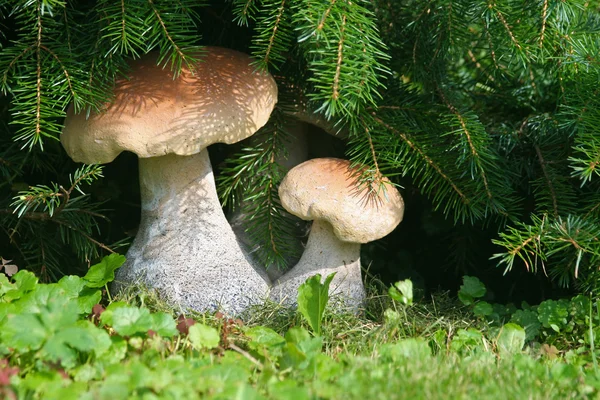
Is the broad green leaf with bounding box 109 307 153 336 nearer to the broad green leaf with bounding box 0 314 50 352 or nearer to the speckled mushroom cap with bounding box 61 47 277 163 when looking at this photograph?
the broad green leaf with bounding box 0 314 50 352

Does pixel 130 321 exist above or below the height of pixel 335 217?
below

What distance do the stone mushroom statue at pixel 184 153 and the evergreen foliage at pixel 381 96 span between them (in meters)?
0.07

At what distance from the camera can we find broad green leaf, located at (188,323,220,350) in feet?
5.26

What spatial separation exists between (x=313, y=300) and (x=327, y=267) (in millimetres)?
209

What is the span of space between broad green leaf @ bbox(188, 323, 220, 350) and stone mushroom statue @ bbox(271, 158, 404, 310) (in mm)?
428

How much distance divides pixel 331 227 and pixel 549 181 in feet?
2.09

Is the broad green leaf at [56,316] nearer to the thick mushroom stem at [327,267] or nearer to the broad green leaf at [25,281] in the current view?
the broad green leaf at [25,281]

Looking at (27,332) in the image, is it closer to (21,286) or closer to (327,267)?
(21,286)

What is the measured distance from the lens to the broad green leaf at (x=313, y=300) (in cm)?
183

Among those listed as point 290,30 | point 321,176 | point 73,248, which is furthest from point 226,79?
point 73,248

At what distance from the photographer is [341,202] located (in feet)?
6.10

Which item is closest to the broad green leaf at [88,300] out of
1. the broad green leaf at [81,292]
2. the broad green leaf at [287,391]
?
the broad green leaf at [81,292]

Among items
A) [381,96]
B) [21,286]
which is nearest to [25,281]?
[21,286]

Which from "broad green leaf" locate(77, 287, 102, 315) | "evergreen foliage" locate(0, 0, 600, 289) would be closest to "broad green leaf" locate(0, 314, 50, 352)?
"broad green leaf" locate(77, 287, 102, 315)
